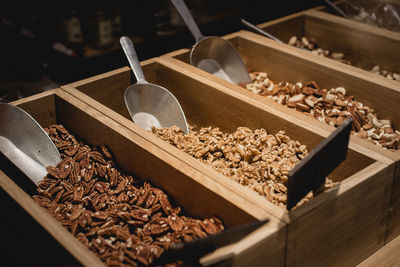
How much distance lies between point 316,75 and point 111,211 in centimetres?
106

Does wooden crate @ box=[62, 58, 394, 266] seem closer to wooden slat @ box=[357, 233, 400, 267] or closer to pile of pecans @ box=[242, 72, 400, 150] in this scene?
wooden slat @ box=[357, 233, 400, 267]

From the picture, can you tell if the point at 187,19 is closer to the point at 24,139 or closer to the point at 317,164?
the point at 24,139

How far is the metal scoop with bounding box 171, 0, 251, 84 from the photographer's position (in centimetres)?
191

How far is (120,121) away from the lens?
4.65ft

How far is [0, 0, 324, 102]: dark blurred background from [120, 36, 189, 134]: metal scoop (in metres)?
0.61

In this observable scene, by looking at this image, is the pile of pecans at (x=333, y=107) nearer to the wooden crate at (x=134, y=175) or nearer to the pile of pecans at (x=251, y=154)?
the pile of pecans at (x=251, y=154)

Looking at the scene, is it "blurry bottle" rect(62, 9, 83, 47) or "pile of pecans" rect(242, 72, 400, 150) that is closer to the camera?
"pile of pecans" rect(242, 72, 400, 150)

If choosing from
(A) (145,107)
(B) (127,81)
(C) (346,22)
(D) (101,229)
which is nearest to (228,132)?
(A) (145,107)

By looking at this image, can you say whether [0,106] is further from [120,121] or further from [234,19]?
[234,19]

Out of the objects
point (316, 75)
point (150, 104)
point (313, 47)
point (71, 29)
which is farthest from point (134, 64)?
point (313, 47)

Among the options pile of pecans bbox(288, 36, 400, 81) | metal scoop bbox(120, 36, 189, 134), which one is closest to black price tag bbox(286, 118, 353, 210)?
metal scoop bbox(120, 36, 189, 134)

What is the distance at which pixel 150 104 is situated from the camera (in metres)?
1.71

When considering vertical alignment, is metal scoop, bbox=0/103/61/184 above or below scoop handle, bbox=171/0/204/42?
below

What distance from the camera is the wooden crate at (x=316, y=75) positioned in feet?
4.47
